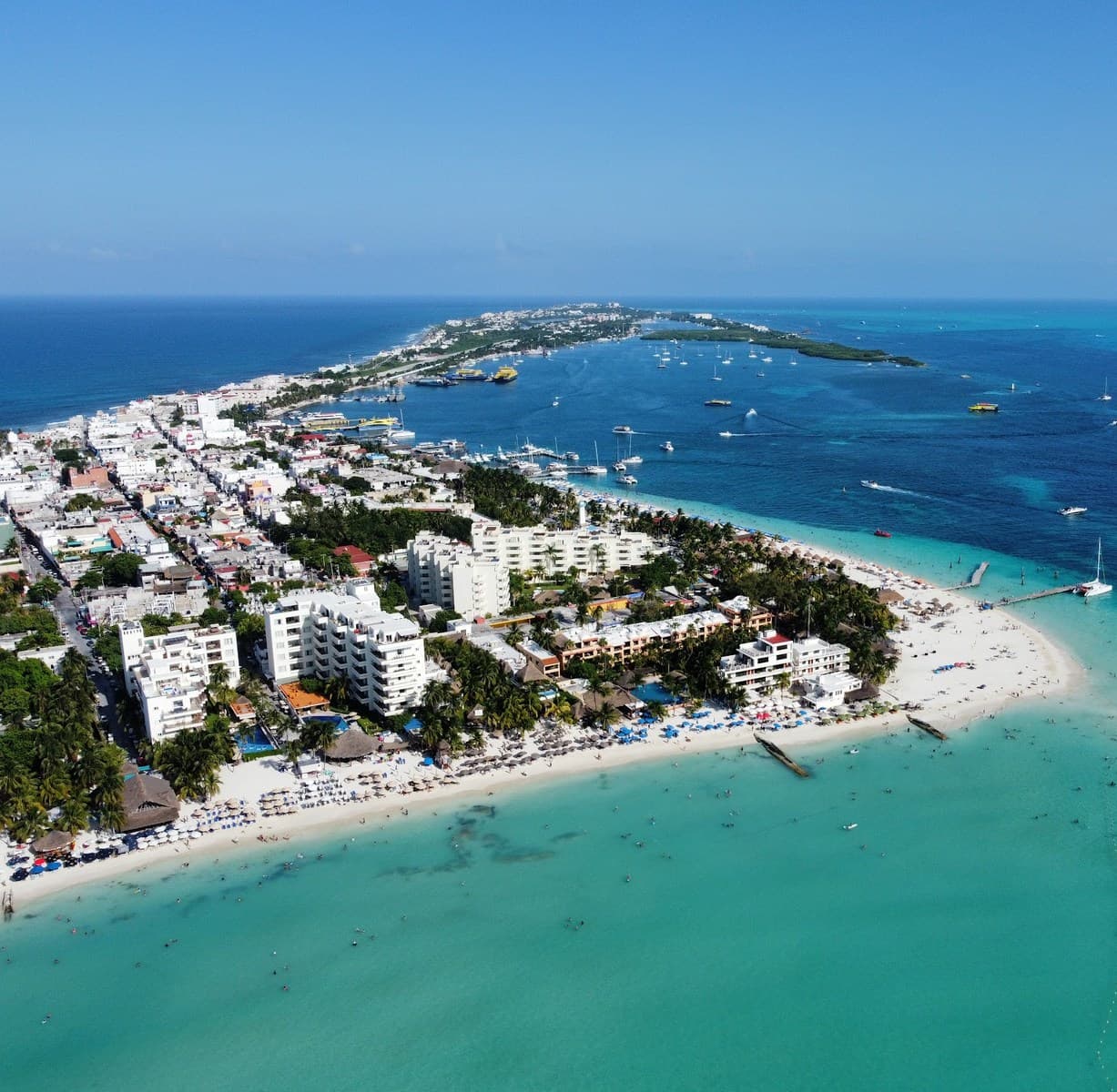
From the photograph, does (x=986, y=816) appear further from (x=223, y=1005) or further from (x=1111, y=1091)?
(x=223, y=1005)

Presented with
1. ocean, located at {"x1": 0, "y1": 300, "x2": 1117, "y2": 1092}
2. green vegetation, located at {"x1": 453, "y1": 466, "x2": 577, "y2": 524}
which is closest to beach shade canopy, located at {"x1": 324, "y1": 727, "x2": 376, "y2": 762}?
ocean, located at {"x1": 0, "y1": 300, "x2": 1117, "y2": 1092}

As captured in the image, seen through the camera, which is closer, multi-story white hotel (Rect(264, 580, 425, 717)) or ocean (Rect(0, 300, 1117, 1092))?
ocean (Rect(0, 300, 1117, 1092))

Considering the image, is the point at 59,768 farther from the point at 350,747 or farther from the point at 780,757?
the point at 780,757

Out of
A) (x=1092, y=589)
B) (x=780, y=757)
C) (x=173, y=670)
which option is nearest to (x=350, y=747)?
(x=173, y=670)

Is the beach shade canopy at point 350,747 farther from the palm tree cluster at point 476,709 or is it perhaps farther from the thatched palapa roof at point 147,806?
the thatched palapa roof at point 147,806

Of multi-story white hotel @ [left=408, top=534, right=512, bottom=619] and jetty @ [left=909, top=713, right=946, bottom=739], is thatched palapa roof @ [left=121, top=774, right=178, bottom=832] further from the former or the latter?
jetty @ [left=909, top=713, right=946, bottom=739]

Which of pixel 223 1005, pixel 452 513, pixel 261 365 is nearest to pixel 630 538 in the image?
pixel 452 513
